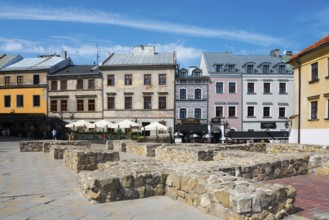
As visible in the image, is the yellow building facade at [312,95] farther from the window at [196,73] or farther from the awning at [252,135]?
the window at [196,73]

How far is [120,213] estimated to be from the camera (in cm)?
637

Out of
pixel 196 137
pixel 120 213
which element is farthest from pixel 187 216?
pixel 196 137

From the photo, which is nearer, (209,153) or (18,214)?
(18,214)

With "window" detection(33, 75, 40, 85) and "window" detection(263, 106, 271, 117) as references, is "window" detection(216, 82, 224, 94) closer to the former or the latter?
"window" detection(263, 106, 271, 117)

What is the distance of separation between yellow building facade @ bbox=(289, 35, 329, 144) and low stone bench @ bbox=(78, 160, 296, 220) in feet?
70.5

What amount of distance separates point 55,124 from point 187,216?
4545 cm

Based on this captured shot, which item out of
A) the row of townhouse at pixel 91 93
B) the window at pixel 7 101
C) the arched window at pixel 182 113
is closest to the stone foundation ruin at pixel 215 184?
the arched window at pixel 182 113

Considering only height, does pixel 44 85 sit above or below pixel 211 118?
above

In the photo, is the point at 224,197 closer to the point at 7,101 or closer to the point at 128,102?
the point at 128,102

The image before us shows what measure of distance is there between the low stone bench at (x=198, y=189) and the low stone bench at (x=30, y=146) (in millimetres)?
17641

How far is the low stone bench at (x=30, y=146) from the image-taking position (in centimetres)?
2398

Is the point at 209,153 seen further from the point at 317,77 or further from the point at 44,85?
the point at 44,85

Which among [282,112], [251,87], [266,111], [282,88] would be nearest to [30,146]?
[251,87]

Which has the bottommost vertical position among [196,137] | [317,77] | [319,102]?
[196,137]
